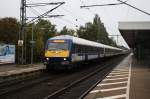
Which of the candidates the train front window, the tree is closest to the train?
the train front window

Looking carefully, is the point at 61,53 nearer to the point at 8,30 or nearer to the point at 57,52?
the point at 57,52

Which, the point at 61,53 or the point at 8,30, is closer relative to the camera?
the point at 61,53

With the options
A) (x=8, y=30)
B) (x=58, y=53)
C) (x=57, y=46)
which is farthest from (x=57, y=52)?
(x=8, y=30)

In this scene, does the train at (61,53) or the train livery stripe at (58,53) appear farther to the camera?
the train livery stripe at (58,53)

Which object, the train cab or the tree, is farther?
the tree

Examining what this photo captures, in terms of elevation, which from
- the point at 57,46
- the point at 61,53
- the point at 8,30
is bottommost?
the point at 61,53

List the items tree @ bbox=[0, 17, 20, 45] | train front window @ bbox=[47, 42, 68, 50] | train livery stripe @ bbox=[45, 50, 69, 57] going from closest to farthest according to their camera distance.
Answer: train livery stripe @ bbox=[45, 50, 69, 57] → train front window @ bbox=[47, 42, 68, 50] → tree @ bbox=[0, 17, 20, 45]

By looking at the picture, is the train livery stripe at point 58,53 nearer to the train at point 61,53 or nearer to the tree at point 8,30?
the train at point 61,53

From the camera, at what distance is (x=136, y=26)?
38.8 meters

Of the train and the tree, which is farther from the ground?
the tree

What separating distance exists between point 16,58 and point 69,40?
15.3 meters

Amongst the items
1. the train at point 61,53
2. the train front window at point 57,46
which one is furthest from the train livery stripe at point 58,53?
the train front window at point 57,46

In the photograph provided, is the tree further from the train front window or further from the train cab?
the train cab

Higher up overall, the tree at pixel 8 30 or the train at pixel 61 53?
the tree at pixel 8 30
